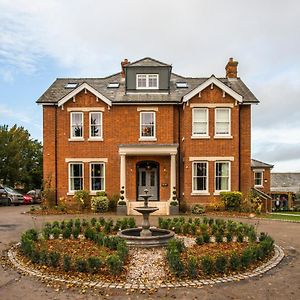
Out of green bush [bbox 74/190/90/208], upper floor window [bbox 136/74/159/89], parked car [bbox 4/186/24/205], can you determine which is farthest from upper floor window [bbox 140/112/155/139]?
parked car [bbox 4/186/24/205]

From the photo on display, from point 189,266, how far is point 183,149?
55.8 feet

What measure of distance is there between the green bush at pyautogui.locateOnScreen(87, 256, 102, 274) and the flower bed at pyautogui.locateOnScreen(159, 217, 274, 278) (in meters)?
1.69

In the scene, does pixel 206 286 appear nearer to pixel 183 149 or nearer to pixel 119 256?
pixel 119 256

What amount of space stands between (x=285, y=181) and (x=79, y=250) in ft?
148

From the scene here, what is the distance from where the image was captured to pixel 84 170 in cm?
2553

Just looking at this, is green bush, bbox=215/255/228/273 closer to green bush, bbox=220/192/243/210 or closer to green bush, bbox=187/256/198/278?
green bush, bbox=187/256/198/278

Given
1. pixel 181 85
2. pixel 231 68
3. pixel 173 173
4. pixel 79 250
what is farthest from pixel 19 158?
pixel 79 250

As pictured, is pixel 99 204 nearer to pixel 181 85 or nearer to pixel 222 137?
pixel 222 137

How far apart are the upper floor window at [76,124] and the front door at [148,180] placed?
16.0 ft

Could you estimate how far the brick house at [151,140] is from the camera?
24828mm

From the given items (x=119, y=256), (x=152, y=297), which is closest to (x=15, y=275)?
(x=119, y=256)

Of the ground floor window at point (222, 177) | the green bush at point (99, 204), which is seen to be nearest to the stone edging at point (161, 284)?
the green bush at point (99, 204)

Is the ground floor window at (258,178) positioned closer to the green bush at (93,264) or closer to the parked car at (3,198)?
the parked car at (3,198)

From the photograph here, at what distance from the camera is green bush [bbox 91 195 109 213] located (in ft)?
77.9
